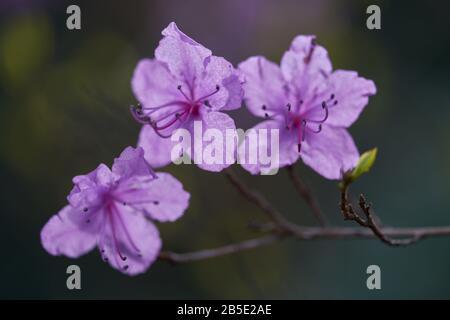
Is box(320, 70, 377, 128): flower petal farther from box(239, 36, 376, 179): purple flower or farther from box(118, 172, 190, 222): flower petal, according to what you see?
box(118, 172, 190, 222): flower petal

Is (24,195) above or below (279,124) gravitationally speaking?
below

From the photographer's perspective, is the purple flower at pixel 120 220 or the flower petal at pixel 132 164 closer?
the flower petal at pixel 132 164

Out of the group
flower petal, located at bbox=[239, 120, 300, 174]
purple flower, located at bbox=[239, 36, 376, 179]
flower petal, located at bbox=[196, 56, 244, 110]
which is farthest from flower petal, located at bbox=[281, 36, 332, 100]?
flower petal, located at bbox=[196, 56, 244, 110]

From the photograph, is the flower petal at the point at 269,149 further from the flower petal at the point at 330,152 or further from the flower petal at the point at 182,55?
the flower petal at the point at 182,55

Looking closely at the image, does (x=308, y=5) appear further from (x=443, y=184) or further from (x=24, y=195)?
(x=24, y=195)

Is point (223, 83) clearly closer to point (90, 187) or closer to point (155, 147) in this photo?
Result: point (155, 147)

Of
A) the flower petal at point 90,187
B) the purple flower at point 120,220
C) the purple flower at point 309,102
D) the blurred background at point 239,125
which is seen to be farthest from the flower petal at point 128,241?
the blurred background at point 239,125
